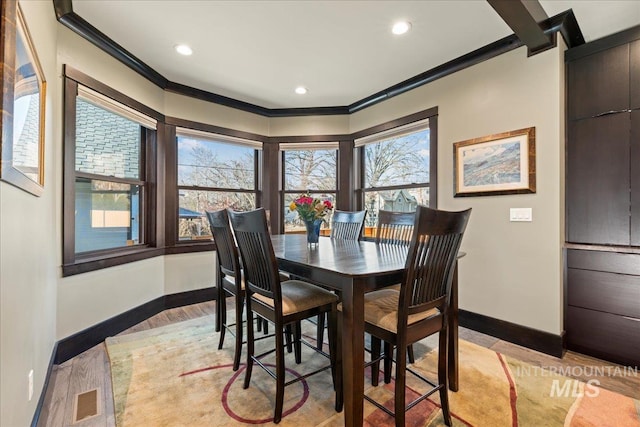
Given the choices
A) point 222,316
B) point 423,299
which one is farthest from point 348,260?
point 222,316

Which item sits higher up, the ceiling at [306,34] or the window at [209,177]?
the ceiling at [306,34]

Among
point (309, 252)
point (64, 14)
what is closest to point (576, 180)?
point (309, 252)

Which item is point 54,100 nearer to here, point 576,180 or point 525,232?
point 525,232

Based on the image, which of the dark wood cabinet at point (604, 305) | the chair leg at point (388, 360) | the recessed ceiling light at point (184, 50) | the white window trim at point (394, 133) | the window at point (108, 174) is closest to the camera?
the chair leg at point (388, 360)

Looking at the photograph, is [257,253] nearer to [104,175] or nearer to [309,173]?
[104,175]

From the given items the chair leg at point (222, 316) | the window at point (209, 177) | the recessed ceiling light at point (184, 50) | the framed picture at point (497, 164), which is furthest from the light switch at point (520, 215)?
the recessed ceiling light at point (184, 50)

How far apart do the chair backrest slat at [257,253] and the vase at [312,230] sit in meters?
0.66


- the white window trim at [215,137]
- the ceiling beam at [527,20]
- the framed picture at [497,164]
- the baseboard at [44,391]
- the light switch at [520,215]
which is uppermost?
the ceiling beam at [527,20]

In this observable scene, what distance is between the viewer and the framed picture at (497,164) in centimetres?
254

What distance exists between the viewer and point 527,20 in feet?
7.01

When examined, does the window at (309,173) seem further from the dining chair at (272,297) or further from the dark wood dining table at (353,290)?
the dark wood dining table at (353,290)

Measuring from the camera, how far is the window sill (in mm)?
2427

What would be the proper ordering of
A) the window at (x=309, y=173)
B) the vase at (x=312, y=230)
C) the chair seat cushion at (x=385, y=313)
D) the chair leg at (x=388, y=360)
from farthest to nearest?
1. the window at (x=309, y=173)
2. the vase at (x=312, y=230)
3. the chair leg at (x=388, y=360)
4. the chair seat cushion at (x=385, y=313)

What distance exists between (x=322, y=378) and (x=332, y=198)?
2.80 m
